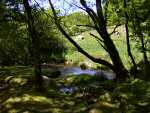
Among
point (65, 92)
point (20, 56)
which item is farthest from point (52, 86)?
point (20, 56)

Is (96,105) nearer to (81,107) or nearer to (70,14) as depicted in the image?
(81,107)

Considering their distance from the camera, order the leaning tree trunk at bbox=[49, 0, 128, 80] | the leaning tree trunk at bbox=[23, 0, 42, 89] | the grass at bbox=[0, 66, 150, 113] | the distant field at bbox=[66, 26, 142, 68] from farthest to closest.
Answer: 1. the distant field at bbox=[66, 26, 142, 68]
2. the leaning tree trunk at bbox=[49, 0, 128, 80]
3. the leaning tree trunk at bbox=[23, 0, 42, 89]
4. the grass at bbox=[0, 66, 150, 113]

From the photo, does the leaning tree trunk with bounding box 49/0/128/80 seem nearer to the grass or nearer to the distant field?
the grass

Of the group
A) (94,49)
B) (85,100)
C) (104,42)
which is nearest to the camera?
(85,100)

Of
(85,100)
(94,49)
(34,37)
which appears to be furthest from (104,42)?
(94,49)

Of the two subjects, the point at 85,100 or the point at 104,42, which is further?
the point at 104,42

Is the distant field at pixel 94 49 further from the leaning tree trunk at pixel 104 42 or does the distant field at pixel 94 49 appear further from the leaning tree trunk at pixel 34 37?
the leaning tree trunk at pixel 34 37

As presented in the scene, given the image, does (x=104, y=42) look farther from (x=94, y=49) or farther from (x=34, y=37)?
(x=94, y=49)

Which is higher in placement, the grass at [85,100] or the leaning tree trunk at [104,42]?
the leaning tree trunk at [104,42]

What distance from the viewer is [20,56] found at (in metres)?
62.0

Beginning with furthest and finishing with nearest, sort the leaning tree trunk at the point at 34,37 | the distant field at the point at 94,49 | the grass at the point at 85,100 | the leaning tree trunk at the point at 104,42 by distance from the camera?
the distant field at the point at 94,49
the leaning tree trunk at the point at 104,42
the leaning tree trunk at the point at 34,37
the grass at the point at 85,100

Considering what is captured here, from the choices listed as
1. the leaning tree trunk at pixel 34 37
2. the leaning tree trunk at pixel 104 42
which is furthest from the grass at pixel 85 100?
the leaning tree trunk at pixel 34 37

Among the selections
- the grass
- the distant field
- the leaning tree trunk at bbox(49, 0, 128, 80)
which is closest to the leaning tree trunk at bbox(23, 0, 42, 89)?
the grass

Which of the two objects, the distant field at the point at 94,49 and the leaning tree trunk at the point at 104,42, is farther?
the distant field at the point at 94,49
